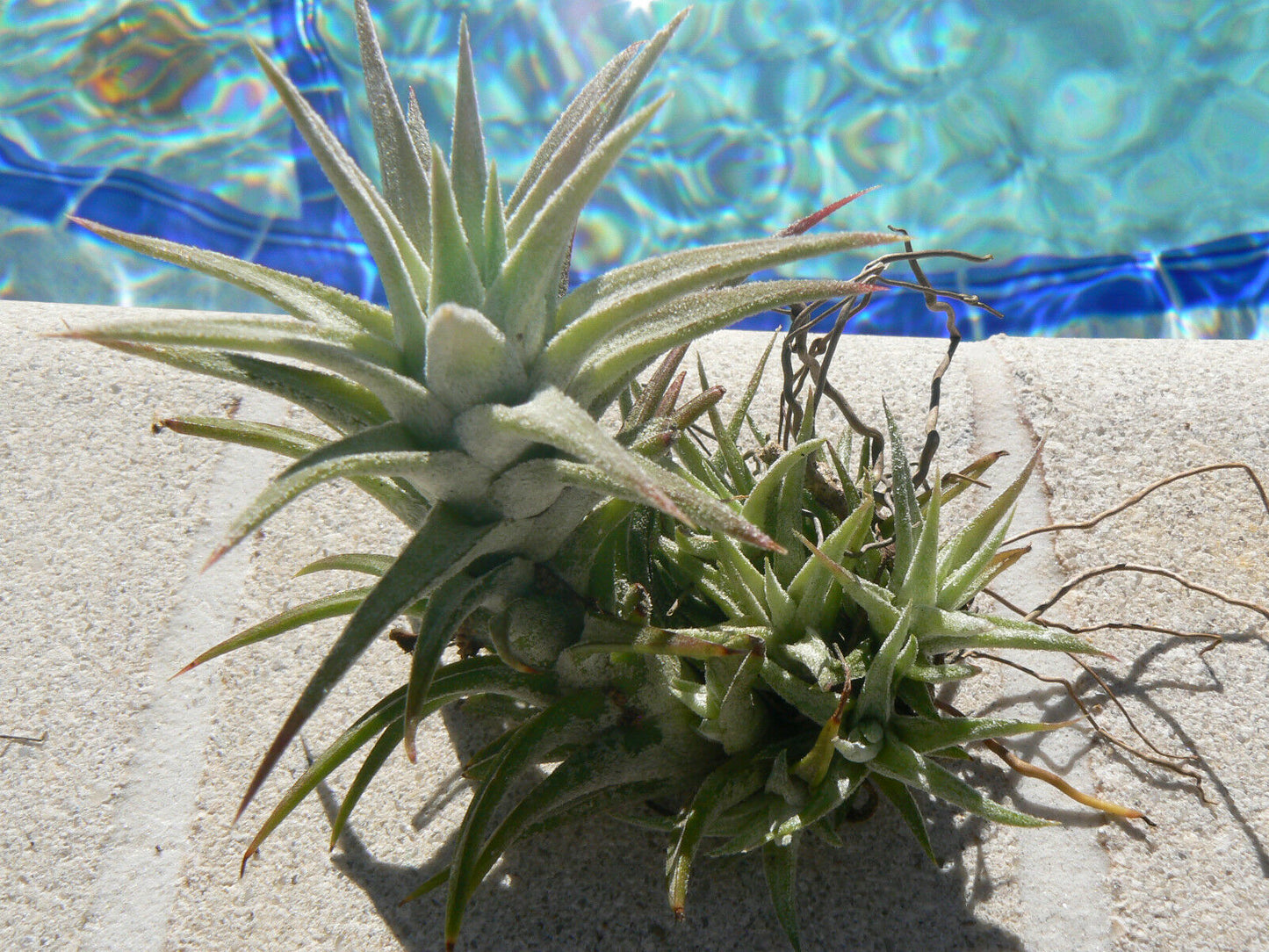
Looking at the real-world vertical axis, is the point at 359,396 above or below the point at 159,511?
above

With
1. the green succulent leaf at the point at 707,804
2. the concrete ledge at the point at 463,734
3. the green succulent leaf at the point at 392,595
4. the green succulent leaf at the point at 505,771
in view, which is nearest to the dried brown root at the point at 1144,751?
the concrete ledge at the point at 463,734

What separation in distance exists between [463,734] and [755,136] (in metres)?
2.58

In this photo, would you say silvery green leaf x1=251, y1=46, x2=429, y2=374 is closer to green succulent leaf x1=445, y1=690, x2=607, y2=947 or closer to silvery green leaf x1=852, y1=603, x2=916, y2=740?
green succulent leaf x1=445, y1=690, x2=607, y2=947

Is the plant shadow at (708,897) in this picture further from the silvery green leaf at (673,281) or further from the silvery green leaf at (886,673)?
the silvery green leaf at (673,281)

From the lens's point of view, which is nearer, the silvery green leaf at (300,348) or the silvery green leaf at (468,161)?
the silvery green leaf at (300,348)

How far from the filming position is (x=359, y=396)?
2.03 feet

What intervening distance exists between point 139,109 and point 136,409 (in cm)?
242

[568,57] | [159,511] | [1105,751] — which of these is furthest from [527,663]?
[568,57]

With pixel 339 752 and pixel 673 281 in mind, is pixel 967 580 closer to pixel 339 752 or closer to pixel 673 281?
pixel 673 281

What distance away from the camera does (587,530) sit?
0.72 metres

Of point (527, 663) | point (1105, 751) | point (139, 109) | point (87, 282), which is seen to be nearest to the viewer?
point (527, 663)

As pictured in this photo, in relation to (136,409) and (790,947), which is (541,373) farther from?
(136,409)

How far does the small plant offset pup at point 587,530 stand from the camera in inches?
21.5

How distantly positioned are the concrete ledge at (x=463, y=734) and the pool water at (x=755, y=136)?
5.26 ft
